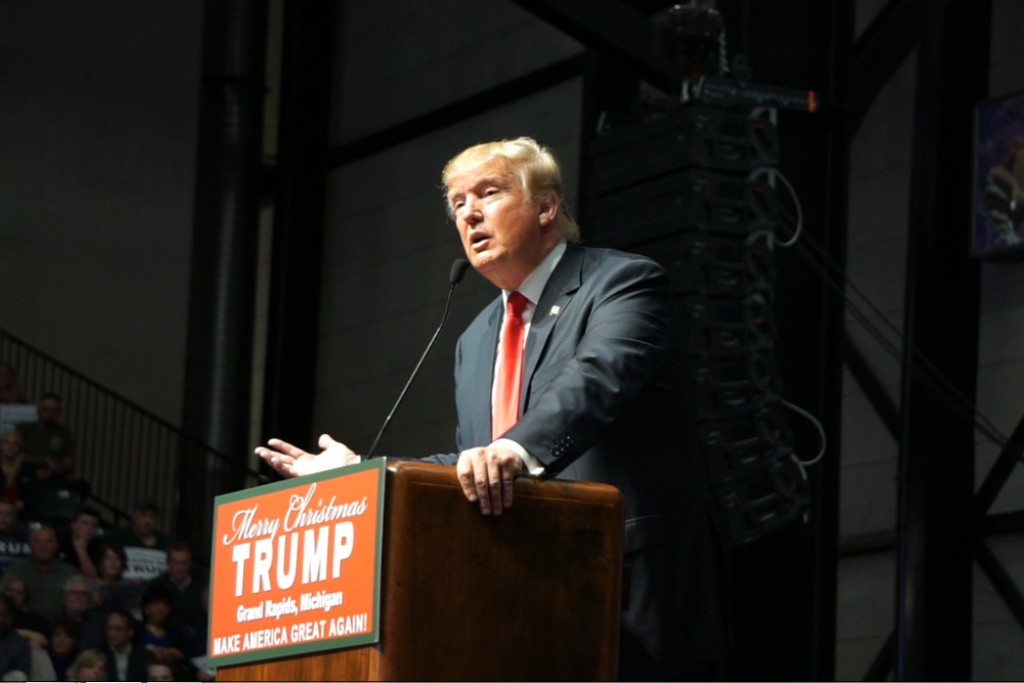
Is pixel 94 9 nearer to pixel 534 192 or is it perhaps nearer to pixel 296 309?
pixel 296 309

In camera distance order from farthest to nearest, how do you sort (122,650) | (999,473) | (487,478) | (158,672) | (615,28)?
(999,473) → (122,650) → (158,672) → (615,28) → (487,478)

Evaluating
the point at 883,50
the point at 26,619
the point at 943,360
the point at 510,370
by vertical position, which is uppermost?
the point at 883,50

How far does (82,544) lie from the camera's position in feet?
28.9


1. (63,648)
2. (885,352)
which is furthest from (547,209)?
(885,352)

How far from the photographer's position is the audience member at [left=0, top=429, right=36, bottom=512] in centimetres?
913

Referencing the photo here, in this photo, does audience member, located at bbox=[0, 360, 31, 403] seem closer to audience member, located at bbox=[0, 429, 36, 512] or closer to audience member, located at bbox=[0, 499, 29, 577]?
audience member, located at bbox=[0, 429, 36, 512]

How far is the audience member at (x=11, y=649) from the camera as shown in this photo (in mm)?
7203

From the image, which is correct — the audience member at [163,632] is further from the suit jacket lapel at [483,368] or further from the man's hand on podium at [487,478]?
the man's hand on podium at [487,478]

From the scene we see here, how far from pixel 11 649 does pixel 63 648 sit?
493 millimetres

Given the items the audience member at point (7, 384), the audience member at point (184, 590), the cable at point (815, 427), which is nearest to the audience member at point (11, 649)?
the audience member at point (184, 590)

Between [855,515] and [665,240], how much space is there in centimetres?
347

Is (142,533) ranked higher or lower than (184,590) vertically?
higher

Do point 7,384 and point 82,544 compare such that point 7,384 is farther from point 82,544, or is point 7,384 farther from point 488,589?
point 488,589

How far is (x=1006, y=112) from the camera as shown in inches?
342
